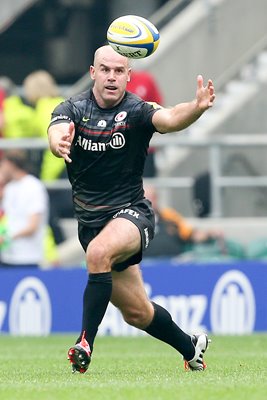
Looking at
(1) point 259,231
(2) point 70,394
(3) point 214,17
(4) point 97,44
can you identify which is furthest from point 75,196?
(4) point 97,44

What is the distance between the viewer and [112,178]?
371 inches

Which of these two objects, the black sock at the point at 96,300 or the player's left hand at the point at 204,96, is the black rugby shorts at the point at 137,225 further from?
→ the player's left hand at the point at 204,96

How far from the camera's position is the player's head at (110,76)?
9.40 meters

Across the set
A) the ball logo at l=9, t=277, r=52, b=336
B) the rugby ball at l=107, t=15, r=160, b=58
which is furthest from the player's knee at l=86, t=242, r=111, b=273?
the ball logo at l=9, t=277, r=52, b=336

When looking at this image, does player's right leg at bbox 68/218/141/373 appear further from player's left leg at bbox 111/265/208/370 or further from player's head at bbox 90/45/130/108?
player's head at bbox 90/45/130/108

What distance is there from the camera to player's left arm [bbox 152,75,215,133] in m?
8.84

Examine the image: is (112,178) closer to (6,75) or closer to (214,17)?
(214,17)

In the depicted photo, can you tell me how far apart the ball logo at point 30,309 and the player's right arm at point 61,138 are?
665 cm

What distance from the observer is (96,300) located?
9.07 metres

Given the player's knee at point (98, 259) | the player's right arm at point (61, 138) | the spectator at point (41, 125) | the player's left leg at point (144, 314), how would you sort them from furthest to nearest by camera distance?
the spectator at point (41, 125) → the player's left leg at point (144, 314) → the player's knee at point (98, 259) → the player's right arm at point (61, 138)

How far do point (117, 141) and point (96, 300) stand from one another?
1099 millimetres

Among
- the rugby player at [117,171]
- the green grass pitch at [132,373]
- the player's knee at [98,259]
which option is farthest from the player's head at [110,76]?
the green grass pitch at [132,373]

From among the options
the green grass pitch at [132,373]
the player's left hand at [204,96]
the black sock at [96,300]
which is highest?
the player's left hand at [204,96]

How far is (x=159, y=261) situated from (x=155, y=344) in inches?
102
